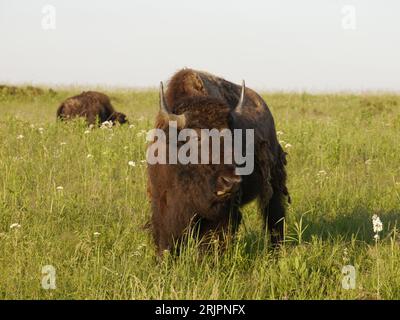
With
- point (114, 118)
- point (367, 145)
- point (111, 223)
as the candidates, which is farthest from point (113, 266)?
point (114, 118)

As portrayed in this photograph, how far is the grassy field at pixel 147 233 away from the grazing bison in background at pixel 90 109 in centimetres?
274

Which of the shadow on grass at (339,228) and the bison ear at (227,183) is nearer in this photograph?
the bison ear at (227,183)

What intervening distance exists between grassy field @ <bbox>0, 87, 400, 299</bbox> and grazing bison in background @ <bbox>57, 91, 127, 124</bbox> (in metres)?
2.74

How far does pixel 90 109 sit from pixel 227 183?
433 inches

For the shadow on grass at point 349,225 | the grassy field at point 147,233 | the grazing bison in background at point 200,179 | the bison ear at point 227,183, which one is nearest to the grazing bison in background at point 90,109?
the grassy field at point 147,233

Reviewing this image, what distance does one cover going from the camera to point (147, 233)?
5.59 meters

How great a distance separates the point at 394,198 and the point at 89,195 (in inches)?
163

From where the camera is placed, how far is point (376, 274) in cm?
464

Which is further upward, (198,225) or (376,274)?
(198,225)

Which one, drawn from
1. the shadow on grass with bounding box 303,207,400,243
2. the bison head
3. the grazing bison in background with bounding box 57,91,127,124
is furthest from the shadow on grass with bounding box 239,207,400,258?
the grazing bison in background with bounding box 57,91,127,124

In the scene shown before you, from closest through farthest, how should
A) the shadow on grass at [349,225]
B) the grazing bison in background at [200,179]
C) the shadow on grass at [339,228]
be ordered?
the grazing bison in background at [200,179] < the shadow on grass at [339,228] < the shadow on grass at [349,225]

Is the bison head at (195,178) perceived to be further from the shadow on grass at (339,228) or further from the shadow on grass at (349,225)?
the shadow on grass at (349,225)

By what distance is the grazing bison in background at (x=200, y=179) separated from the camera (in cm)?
444
